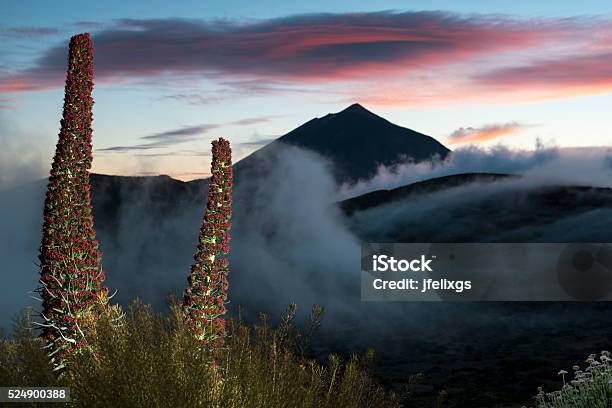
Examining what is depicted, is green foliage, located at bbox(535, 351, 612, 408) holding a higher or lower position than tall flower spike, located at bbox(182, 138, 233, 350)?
lower

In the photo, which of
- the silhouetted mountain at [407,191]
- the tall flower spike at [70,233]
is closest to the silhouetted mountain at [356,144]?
the silhouetted mountain at [407,191]

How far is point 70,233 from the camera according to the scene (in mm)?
11945

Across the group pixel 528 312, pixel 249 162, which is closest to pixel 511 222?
pixel 528 312

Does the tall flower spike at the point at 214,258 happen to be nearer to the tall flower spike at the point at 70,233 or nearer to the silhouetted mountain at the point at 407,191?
the tall flower spike at the point at 70,233

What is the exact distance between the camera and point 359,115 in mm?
121938

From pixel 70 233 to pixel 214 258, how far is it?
8.76ft

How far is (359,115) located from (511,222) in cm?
3983

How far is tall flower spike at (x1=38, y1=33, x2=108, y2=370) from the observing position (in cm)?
1181

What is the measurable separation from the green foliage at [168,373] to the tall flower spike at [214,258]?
19.8 feet

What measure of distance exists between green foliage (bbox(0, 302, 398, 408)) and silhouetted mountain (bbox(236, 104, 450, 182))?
8848 cm

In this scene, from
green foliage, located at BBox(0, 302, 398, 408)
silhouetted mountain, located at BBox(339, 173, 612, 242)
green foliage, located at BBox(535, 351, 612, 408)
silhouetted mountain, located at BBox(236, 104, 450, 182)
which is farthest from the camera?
silhouetted mountain, located at BBox(236, 104, 450, 182)

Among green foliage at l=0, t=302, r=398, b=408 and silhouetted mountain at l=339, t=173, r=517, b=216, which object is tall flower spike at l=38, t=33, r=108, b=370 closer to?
green foliage at l=0, t=302, r=398, b=408

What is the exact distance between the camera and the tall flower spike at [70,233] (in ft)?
38.8

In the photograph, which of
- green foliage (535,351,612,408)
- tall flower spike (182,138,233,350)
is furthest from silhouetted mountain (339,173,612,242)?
green foliage (535,351,612,408)
